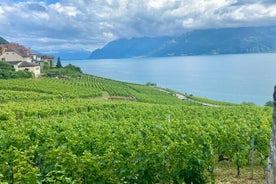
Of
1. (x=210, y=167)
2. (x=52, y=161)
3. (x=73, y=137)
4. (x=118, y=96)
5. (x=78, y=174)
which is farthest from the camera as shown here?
(x=118, y=96)

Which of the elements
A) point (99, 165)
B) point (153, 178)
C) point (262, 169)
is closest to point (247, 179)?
point (262, 169)

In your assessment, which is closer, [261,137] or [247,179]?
[247,179]

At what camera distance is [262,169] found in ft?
33.6

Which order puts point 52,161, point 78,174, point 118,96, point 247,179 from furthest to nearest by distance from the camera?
point 118,96
point 247,179
point 52,161
point 78,174

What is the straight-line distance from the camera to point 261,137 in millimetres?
10531

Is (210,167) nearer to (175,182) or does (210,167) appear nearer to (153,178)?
(175,182)

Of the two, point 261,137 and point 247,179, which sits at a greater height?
point 261,137

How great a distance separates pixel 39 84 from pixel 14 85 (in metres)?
4.54

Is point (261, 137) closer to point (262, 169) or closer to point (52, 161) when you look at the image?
point (262, 169)

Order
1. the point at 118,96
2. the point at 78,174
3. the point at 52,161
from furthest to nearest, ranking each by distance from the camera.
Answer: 1. the point at 118,96
2. the point at 52,161
3. the point at 78,174

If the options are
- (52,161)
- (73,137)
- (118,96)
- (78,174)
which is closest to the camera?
(78,174)

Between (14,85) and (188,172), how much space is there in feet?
164

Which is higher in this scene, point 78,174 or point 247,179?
point 78,174

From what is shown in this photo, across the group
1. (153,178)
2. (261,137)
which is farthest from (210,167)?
(261,137)
